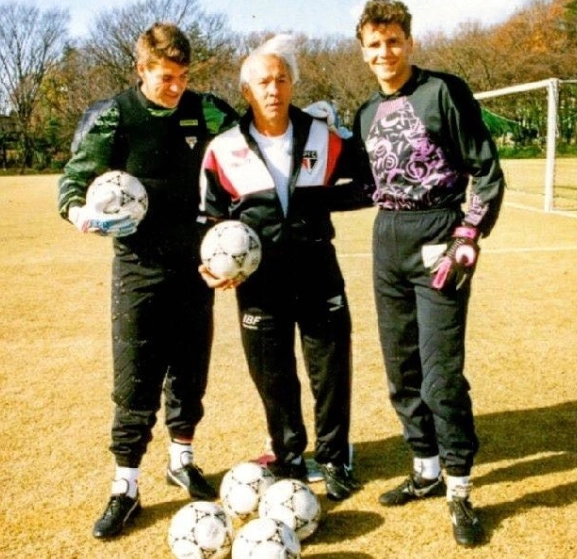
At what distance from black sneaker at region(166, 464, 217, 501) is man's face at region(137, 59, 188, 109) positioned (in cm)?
211

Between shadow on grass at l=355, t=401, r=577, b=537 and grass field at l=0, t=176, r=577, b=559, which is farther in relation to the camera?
shadow on grass at l=355, t=401, r=577, b=537

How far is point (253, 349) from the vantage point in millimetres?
4109

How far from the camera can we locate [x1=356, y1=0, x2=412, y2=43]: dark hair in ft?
12.3

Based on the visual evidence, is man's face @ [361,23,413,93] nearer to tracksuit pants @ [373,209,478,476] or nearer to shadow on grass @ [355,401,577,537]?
tracksuit pants @ [373,209,478,476]

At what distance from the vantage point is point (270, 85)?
379 centimetres

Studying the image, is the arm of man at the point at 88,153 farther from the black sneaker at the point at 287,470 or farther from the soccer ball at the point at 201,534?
the black sneaker at the point at 287,470

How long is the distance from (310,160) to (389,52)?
68 cm

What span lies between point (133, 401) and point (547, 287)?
22.2 ft

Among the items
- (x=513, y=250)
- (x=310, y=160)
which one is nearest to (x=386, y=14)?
(x=310, y=160)

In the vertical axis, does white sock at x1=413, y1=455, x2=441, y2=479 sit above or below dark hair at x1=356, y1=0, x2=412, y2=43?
below

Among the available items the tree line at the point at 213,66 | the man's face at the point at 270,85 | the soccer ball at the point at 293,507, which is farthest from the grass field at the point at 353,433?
the tree line at the point at 213,66

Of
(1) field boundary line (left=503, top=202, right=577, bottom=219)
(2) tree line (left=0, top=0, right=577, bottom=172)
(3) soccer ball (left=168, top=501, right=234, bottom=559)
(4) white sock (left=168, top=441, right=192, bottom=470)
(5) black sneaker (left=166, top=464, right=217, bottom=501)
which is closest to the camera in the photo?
(3) soccer ball (left=168, top=501, right=234, bottom=559)

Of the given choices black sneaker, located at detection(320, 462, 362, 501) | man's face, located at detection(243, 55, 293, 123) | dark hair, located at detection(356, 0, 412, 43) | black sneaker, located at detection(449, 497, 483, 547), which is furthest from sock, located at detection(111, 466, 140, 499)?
dark hair, located at detection(356, 0, 412, 43)

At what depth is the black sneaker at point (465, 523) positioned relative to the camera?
3602 millimetres
